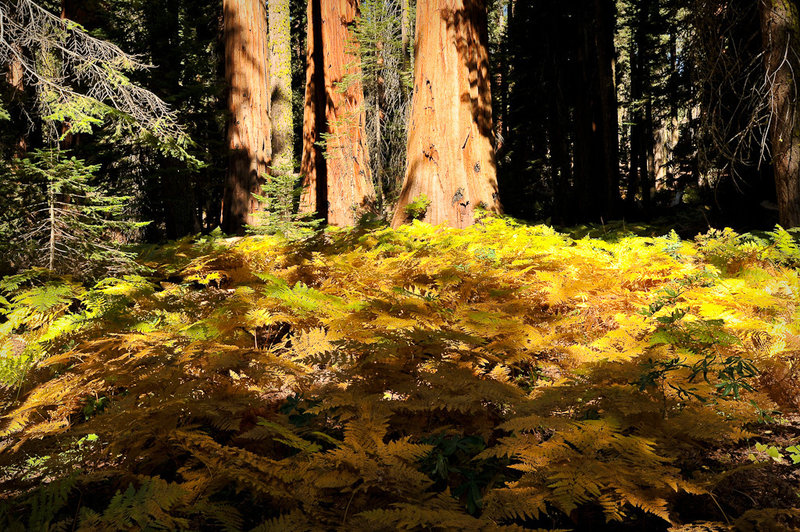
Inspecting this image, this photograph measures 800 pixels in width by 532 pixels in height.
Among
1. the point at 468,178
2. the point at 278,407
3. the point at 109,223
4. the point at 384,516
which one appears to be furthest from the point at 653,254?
the point at 109,223

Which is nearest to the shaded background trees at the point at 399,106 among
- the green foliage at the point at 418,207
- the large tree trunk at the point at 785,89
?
the large tree trunk at the point at 785,89

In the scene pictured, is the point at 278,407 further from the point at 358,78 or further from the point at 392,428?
the point at 358,78

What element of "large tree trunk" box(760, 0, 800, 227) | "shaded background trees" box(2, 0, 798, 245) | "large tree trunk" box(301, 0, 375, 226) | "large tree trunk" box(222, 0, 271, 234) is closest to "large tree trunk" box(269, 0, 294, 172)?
"shaded background trees" box(2, 0, 798, 245)

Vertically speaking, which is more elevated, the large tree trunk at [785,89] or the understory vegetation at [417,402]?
the large tree trunk at [785,89]

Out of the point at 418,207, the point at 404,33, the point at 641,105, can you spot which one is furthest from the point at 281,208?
the point at 641,105

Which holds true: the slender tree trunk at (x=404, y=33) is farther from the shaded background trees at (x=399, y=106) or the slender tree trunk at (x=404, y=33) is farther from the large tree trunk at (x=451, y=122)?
the large tree trunk at (x=451, y=122)

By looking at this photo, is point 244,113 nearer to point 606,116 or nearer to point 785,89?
point 785,89

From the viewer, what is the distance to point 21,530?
1.26 metres

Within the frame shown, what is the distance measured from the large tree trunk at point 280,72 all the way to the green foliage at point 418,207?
6.93 metres

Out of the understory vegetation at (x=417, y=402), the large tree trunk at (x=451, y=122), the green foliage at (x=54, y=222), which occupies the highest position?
the large tree trunk at (x=451, y=122)

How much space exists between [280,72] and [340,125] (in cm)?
378

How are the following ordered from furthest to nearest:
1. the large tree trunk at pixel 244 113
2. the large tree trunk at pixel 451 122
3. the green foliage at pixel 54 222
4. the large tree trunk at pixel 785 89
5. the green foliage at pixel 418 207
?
1. the large tree trunk at pixel 244 113
2. the large tree trunk at pixel 451 122
3. the green foliage at pixel 418 207
4. the large tree trunk at pixel 785 89
5. the green foliage at pixel 54 222

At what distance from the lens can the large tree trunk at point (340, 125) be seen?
9406mm

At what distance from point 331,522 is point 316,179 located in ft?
31.8
